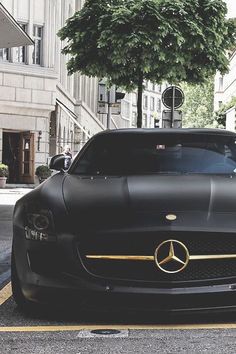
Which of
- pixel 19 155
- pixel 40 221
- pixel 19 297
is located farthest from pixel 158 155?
pixel 19 155

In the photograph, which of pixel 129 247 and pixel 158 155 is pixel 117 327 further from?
pixel 158 155

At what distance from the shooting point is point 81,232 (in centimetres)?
418

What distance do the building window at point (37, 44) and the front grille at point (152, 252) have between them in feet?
98.7

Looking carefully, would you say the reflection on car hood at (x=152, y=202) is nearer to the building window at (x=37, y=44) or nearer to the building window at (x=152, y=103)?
the building window at (x=37, y=44)

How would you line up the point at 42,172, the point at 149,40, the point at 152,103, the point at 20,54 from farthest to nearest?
1. the point at 152,103
2. the point at 20,54
3. the point at 42,172
4. the point at 149,40

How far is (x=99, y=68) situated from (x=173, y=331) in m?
14.4

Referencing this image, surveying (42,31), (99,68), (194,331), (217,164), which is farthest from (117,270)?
(42,31)

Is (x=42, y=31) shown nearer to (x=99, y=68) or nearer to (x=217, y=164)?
(x=99, y=68)

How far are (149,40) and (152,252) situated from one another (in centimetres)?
1381

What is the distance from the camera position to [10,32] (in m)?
17.9

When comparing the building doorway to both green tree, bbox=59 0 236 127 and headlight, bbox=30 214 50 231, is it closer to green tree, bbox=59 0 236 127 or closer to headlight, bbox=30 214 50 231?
green tree, bbox=59 0 236 127

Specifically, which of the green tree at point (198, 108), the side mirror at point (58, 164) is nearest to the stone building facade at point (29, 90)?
the side mirror at point (58, 164)

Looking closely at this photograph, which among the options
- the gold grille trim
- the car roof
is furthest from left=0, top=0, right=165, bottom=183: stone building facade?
the gold grille trim

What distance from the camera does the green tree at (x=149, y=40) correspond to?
1747cm
